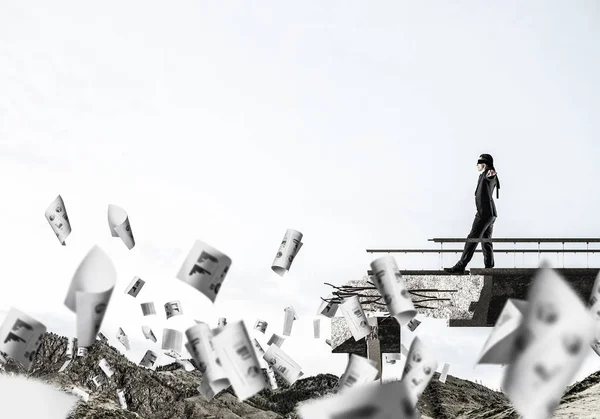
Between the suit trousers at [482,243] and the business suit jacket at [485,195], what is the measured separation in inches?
4.5

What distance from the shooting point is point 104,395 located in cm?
1322

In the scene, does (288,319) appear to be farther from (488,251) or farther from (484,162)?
(484,162)

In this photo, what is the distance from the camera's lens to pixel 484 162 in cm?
1182

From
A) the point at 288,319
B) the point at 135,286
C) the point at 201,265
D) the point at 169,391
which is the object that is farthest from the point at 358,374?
the point at 169,391

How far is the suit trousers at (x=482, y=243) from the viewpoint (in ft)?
40.6

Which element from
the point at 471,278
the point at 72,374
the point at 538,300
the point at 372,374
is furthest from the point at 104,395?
the point at 538,300

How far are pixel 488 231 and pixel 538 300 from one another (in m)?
8.09

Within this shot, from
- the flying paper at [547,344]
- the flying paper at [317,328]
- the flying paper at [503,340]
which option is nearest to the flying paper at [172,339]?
the flying paper at [317,328]

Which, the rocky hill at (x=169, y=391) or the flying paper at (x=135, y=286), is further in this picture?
the rocky hill at (x=169, y=391)

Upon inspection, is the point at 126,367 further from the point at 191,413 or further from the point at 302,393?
the point at 302,393

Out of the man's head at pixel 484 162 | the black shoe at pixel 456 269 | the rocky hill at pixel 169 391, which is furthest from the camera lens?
the rocky hill at pixel 169 391

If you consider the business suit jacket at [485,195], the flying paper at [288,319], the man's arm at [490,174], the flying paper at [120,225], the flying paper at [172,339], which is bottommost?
the flying paper at [172,339]

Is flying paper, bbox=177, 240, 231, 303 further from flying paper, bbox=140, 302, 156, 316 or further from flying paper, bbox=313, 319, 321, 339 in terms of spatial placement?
flying paper, bbox=313, 319, 321, 339

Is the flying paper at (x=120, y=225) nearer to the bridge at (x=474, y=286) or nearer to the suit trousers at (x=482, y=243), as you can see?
the bridge at (x=474, y=286)
